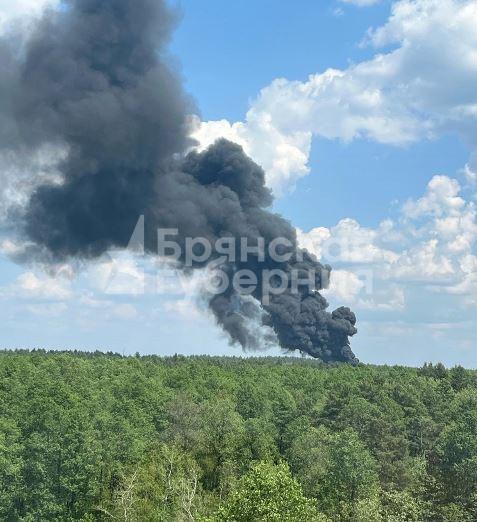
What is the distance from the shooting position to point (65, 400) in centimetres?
7019

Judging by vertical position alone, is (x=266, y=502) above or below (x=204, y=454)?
below

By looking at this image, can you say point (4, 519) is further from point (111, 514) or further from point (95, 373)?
point (95, 373)

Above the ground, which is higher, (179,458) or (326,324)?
(326,324)

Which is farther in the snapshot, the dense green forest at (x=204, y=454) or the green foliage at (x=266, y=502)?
the dense green forest at (x=204, y=454)

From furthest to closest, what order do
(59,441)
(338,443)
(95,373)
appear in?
(95,373) → (59,441) → (338,443)

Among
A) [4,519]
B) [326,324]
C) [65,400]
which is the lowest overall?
[4,519]

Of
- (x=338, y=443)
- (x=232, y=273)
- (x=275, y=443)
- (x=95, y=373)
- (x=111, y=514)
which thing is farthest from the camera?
(x=232, y=273)

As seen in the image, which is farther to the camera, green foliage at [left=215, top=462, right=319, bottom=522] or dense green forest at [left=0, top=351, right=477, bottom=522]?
dense green forest at [left=0, top=351, right=477, bottom=522]

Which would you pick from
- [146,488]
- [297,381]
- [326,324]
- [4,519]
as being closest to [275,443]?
[146,488]

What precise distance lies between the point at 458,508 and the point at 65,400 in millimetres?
36824

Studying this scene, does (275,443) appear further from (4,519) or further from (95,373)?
(95,373)

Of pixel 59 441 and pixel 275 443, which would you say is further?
pixel 275 443

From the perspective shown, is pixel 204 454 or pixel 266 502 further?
pixel 204 454

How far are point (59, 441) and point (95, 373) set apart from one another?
5064 centimetres
